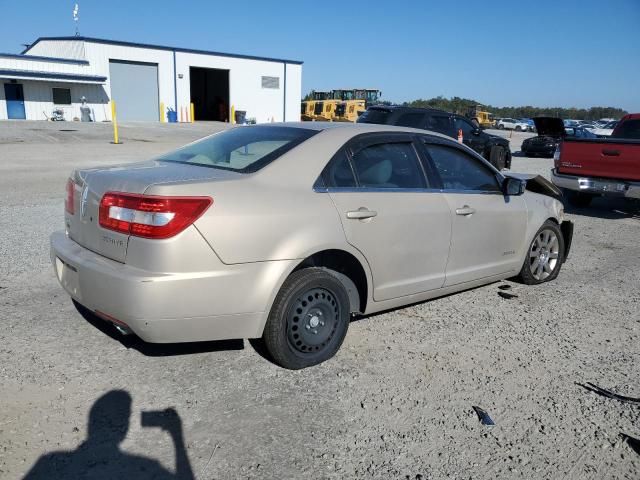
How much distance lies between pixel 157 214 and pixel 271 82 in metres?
42.8

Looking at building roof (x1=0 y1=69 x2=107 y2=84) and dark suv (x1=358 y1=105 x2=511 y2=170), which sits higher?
building roof (x1=0 y1=69 x2=107 y2=84)

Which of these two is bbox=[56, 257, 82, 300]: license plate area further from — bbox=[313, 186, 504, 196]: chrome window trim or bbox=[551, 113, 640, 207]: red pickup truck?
bbox=[551, 113, 640, 207]: red pickup truck

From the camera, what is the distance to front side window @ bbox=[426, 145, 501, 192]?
14.7 ft

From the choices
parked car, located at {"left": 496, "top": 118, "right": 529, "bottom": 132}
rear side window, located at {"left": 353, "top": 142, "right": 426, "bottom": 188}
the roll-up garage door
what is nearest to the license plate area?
rear side window, located at {"left": 353, "top": 142, "right": 426, "bottom": 188}

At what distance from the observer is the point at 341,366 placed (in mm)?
3689

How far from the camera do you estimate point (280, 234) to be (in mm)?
3250

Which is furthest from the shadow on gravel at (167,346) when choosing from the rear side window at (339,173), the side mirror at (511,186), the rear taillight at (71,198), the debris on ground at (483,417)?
the side mirror at (511,186)

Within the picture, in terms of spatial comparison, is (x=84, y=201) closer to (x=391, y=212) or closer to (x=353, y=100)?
(x=391, y=212)

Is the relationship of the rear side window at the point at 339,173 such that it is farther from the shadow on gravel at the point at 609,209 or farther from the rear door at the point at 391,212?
the shadow on gravel at the point at 609,209

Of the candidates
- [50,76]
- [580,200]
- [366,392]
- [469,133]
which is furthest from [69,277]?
[50,76]

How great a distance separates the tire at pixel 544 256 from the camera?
17.8ft

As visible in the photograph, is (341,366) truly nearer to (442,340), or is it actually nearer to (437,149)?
(442,340)

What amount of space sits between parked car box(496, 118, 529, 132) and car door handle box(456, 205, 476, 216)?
57428mm

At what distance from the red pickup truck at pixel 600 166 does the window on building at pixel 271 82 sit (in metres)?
36.2
